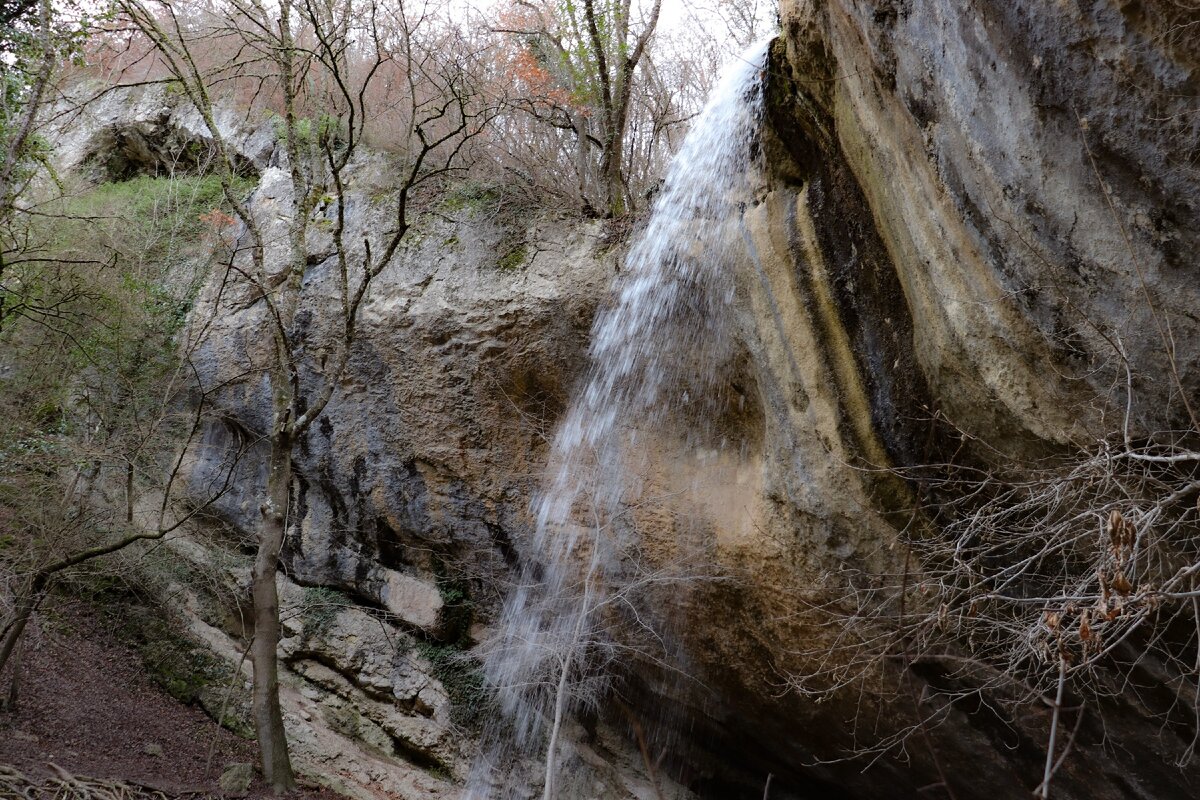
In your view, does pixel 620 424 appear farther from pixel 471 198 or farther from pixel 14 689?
pixel 14 689

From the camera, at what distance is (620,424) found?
8461 mm

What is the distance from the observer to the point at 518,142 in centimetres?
1154

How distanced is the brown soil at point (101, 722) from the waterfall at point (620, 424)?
2.22 metres

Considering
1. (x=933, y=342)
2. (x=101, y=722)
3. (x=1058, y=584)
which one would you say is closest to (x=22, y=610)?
(x=101, y=722)

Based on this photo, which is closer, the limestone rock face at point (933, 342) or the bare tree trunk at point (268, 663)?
the limestone rock face at point (933, 342)

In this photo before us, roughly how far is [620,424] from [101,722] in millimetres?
5651

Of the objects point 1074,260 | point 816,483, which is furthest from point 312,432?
point 1074,260

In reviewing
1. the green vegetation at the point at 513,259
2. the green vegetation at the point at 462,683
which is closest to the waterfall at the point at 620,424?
the green vegetation at the point at 462,683

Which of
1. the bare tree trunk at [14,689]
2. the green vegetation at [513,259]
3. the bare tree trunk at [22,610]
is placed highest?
the green vegetation at [513,259]

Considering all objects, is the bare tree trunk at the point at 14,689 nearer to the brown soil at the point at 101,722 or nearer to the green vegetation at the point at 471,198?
the brown soil at the point at 101,722

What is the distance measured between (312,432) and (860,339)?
668cm

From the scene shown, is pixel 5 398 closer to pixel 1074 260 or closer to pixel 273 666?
pixel 273 666

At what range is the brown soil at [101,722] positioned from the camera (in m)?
6.78

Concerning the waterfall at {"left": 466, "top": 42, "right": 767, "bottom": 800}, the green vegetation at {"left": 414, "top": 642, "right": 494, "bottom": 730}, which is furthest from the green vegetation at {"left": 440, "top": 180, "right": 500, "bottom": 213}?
the green vegetation at {"left": 414, "top": 642, "right": 494, "bottom": 730}
